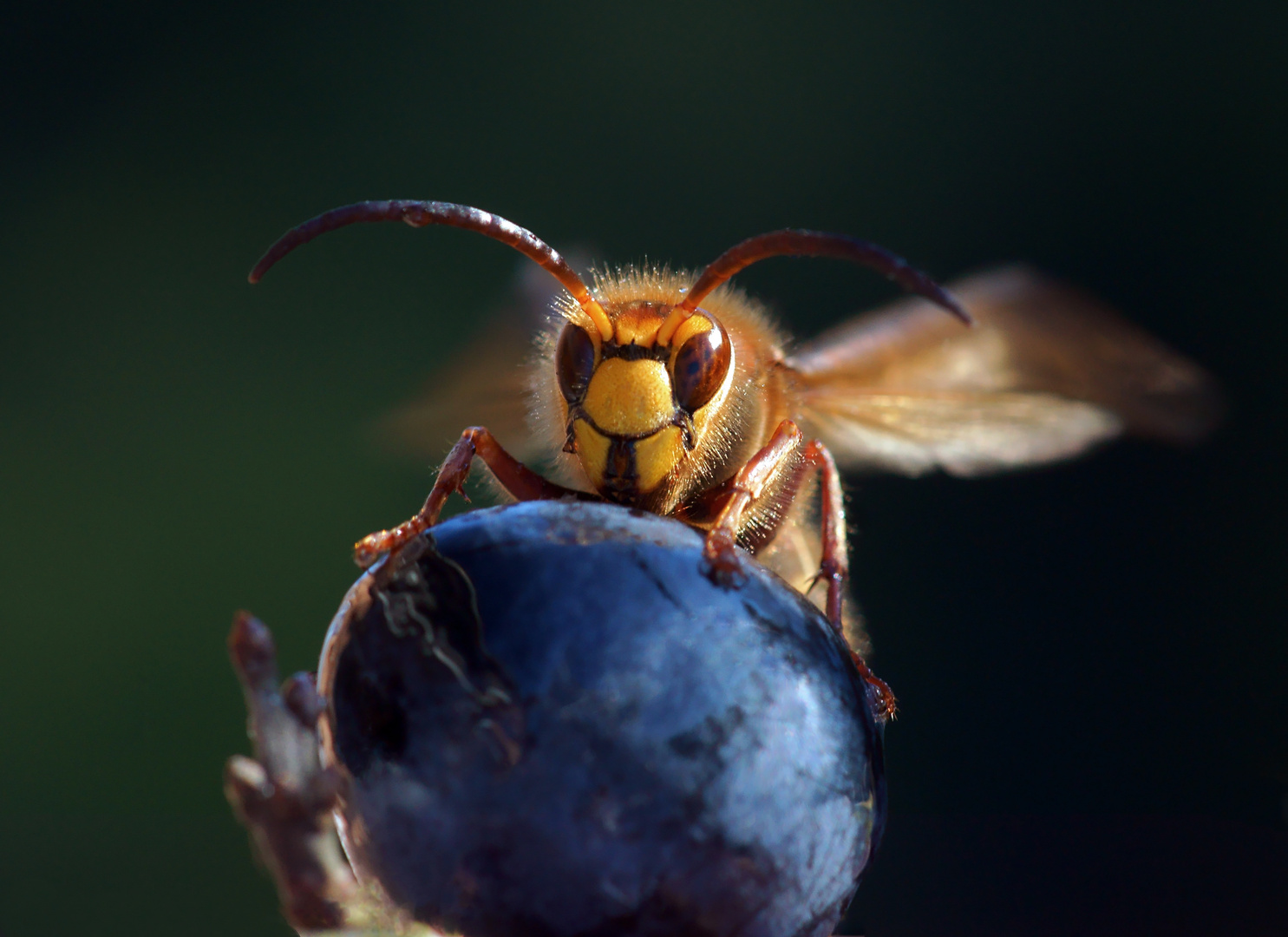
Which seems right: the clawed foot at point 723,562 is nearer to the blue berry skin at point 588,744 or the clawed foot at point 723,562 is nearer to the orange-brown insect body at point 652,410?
the blue berry skin at point 588,744

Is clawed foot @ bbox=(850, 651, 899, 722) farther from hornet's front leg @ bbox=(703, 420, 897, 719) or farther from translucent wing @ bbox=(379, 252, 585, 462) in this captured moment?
translucent wing @ bbox=(379, 252, 585, 462)

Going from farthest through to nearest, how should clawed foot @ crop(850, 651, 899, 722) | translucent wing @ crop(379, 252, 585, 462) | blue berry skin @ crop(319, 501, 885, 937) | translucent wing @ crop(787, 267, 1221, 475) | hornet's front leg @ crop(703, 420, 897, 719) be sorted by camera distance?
translucent wing @ crop(379, 252, 585, 462) → translucent wing @ crop(787, 267, 1221, 475) → clawed foot @ crop(850, 651, 899, 722) → hornet's front leg @ crop(703, 420, 897, 719) → blue berry skin @ crop(319, 501, 885, 937)

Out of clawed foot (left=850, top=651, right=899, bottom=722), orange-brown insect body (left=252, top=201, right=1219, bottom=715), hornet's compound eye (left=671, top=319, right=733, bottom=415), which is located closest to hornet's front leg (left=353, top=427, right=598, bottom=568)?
orange-brown insect body (left=252, top=201, right=1219, bottom=715)

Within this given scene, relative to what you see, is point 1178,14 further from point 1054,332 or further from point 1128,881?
point 1054,332

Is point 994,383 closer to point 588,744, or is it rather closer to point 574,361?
point 574,361

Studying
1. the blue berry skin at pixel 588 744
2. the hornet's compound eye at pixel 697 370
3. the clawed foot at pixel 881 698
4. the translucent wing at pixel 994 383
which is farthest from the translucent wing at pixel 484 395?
the blue berry skin at pixel 588 744

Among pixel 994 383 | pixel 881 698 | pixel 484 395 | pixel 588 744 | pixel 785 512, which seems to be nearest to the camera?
pixel 588 744

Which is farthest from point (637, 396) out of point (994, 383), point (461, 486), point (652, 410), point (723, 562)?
point (994, 383)
